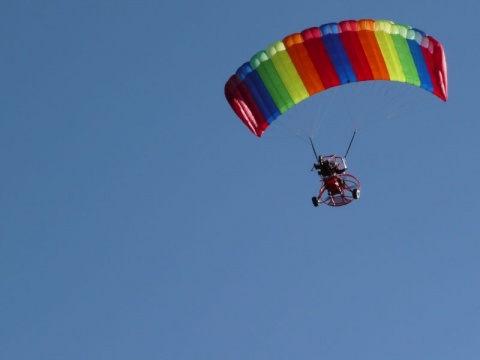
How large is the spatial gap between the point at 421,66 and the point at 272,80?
161 inches

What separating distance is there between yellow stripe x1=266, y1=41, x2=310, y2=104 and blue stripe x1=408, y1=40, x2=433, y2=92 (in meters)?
3.18

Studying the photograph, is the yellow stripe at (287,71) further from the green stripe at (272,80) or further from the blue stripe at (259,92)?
the blue stripe at (259,92)

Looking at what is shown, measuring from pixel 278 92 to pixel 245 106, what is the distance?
1.01m

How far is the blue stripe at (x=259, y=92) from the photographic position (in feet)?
179

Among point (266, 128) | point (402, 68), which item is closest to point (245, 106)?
point (266, 128)

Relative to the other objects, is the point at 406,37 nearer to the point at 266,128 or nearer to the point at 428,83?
the point at 428,83

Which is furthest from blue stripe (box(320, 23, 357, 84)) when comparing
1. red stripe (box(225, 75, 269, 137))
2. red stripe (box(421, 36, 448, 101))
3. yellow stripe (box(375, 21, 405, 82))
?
red stripe (box(225, 75, 269, 137))

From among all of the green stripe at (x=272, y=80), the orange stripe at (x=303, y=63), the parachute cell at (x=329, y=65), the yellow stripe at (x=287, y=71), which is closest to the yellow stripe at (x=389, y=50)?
the parachute cell at (x=329, y=65)

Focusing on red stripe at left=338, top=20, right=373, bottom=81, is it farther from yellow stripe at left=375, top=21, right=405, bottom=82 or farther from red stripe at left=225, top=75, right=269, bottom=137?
red stripe at left=225, top=75, right=269, bottom=137

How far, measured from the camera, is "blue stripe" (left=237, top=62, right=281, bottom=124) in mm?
54469

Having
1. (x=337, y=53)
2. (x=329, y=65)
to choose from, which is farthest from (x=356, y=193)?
(x=337, y=53)

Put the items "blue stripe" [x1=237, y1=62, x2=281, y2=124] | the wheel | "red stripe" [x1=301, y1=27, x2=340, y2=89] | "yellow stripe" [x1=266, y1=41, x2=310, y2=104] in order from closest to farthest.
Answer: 1. the wheel
2. "red stripe" [x1=301, y1=27, x2=340, y2=89]
3. "yellow stripe" [x1=266, y1=41, x2=310, y2=104]
4. "blue stripe" [x1=237, y1=62, x2=281, y2=124]

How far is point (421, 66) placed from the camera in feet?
177

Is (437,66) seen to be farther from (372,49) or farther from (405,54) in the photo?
(372,49)
